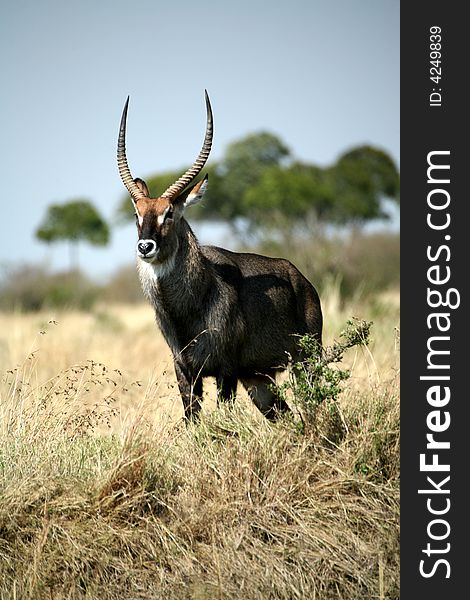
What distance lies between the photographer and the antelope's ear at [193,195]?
6.25m

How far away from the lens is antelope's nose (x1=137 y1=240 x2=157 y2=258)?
19.0 feet

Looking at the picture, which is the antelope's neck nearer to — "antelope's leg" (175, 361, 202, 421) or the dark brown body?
the dark brown body

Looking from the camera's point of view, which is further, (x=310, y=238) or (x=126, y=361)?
(x=310, y=238)

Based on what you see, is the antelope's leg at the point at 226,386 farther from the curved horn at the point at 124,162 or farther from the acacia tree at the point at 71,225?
the acacia tree at the point at 71,225

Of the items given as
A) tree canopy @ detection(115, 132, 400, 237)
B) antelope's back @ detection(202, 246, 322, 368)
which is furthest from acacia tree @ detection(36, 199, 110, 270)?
antelope's back @ detection(202, 246, 322, 368)

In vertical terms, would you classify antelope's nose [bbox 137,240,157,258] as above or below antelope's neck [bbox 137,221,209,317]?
above

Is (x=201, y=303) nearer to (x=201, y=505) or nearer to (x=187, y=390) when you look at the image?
(x=187, y=390)

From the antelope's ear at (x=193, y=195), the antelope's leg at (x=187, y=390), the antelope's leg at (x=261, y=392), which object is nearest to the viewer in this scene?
the antelope's leg at (x=187, y=390)

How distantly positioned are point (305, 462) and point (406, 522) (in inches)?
27.9

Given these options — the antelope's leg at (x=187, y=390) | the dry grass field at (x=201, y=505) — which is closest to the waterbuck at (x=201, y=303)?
the antelope's leg at (x=187, y=390)

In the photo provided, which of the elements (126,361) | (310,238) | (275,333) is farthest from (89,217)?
(275,333)

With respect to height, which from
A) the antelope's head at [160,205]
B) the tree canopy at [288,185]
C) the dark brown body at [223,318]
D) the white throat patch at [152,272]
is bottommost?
the dark brown body at [223,318]

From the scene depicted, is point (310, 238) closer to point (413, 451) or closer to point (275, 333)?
point (275, 333)

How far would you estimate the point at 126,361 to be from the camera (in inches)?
447
